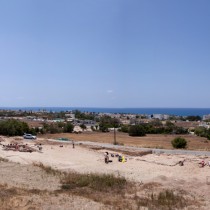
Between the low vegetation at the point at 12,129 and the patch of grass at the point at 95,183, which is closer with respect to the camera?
the patch of grass at the point at 95,183

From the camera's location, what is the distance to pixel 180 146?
58.8 metres

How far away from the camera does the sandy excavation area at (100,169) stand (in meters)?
23.4

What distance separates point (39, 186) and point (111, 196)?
5.17 meters

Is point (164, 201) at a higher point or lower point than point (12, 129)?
lower

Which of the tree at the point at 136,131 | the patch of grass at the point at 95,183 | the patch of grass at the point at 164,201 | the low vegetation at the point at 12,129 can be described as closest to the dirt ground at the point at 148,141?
the low vegetation at the point at 12,129

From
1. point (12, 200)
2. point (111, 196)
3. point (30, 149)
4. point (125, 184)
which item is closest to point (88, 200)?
point (111, 196)

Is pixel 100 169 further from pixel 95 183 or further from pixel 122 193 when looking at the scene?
pixel 122 193

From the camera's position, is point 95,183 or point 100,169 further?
point 100,169

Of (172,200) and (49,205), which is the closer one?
(49,205)

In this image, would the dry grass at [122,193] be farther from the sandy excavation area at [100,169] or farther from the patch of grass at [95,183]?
the sandy excavation area at [100,169]

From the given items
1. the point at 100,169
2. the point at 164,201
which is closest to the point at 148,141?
the point at 100,169

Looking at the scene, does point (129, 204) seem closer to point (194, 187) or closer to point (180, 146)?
point (194, 187)

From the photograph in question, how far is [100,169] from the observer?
111 feet

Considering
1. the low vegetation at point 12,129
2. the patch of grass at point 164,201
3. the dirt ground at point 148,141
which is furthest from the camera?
the low vegetation at point 12,129
